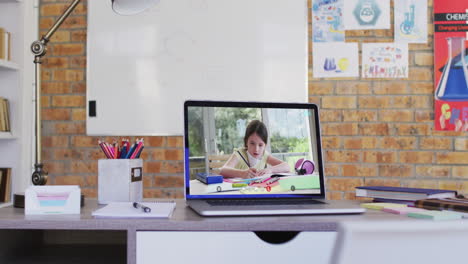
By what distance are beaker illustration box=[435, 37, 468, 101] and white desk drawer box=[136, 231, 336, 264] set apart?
199 cm

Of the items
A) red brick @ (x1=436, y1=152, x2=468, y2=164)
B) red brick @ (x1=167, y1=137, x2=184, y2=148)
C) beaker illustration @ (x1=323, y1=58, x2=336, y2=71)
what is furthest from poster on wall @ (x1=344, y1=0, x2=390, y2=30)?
red brick @ (x1=167, y1=137, x2=184, y2=148)

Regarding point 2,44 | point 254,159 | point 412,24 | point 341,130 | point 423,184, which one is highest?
point 412,24

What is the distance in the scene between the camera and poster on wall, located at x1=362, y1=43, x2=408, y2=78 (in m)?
2.57

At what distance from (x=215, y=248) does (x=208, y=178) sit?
317mm

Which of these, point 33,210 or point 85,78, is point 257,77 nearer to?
point 85,78

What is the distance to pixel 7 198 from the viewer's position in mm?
2395

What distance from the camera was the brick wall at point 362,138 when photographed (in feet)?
8.40

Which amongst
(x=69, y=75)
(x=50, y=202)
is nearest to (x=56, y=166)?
(x=69, y=75)

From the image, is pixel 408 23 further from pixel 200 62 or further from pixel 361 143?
pixel 200 62

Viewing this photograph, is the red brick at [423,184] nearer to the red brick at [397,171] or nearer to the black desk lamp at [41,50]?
the red brick at [397,171]

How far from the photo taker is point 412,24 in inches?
101

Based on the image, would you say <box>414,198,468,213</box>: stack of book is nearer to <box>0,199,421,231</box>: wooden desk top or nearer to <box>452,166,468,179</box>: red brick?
<box>0,199,421,231</box>: wooden desk top

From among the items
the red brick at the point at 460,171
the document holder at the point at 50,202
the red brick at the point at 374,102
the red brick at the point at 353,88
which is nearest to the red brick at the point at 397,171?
the red brick at the point at 460,171

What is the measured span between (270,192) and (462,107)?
182 cm
